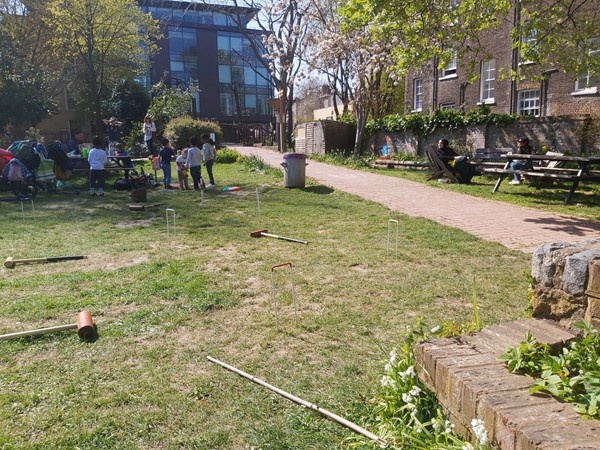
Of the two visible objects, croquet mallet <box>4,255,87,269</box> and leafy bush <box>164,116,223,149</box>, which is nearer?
croquet mallet <box>4,255,87,269</box>

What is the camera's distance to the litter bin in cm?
1309

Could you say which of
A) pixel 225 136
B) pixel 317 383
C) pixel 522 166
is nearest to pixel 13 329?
pixel 317 383

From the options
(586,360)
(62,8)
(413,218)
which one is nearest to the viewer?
(586,360)

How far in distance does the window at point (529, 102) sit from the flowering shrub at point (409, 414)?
22055 mm

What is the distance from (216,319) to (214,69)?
50.6 m

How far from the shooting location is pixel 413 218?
8.87m

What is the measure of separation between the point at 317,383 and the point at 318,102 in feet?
215

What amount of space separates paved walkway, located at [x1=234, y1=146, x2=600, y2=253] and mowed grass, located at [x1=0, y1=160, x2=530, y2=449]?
2.07ft

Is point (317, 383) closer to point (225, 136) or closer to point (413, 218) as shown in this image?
point (413, 218)

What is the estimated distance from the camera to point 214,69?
5109 centimetres

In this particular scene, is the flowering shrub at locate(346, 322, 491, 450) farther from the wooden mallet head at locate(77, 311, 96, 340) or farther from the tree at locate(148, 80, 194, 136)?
the tree at locate(148, 80, 194, 136)

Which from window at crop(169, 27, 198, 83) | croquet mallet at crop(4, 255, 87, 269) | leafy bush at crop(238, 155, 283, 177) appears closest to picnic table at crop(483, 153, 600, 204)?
leafy bush at crop(238, 155, 283, 177)

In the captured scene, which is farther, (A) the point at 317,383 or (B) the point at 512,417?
(A) the point at 317,383

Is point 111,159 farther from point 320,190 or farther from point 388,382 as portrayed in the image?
point 388,382
